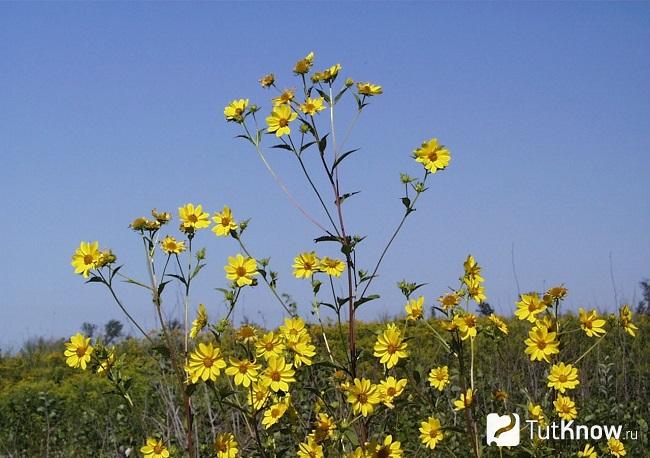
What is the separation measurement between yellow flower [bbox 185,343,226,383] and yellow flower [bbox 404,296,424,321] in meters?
0.84

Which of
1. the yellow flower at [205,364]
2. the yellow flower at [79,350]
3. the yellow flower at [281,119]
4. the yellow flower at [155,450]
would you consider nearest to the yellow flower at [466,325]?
the yellow flower at [205,364]

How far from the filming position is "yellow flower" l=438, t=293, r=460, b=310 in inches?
117


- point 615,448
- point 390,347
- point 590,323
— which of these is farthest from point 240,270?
point 615,448

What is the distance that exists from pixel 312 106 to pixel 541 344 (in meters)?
1.20

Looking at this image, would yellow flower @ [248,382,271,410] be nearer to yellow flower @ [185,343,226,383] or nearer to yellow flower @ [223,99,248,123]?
yellow flower @ [185,343,226,383]

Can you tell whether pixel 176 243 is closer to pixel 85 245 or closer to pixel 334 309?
pixel 85 245

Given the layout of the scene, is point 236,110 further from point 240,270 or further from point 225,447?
point 225,447

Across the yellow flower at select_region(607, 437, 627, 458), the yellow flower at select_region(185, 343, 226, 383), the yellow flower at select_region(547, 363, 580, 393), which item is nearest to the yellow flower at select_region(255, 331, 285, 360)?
the yellow flower at select_region(185, 343, 226, 383)

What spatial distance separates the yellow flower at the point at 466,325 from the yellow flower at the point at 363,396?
0.37 meters

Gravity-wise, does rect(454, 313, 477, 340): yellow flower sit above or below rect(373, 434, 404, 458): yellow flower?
above

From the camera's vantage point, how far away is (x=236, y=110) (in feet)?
10.9

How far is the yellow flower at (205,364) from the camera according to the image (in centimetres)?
264

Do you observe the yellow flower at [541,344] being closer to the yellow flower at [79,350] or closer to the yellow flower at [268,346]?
the yellow flower at [268,346]

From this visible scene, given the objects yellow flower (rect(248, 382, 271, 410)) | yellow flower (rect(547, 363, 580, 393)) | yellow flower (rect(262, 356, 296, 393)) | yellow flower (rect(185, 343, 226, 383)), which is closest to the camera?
yellow flower (rect(185, 343, 226, 383))
